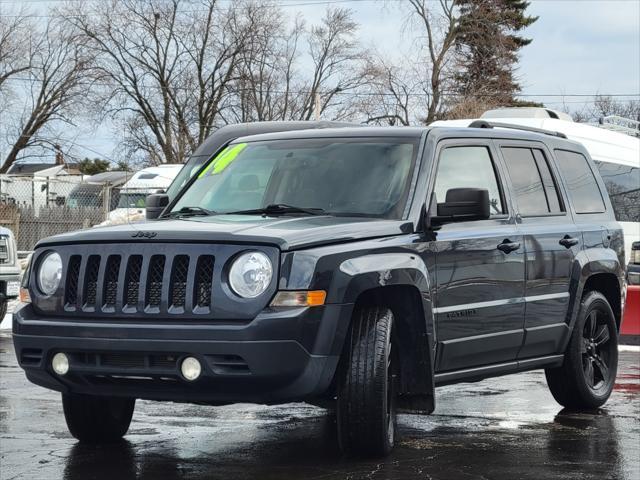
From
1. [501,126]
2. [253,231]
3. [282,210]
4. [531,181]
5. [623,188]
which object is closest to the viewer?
[253,231]

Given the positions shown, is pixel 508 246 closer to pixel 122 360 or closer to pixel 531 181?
pixel 531 181

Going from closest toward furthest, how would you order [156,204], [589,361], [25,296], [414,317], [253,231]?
[253,231] < [25,296] < [414,317] < [156,204] < [589,361]

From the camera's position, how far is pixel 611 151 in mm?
23625

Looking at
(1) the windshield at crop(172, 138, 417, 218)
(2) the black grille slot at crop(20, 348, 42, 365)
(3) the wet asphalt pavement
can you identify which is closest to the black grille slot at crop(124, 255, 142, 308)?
(2) the black grille slot at crop(20, 348, 42, 365)

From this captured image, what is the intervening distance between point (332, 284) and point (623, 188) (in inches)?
754

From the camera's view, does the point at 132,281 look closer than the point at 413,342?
Yes

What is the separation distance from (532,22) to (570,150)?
6015cm

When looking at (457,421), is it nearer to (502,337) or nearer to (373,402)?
(502,337)

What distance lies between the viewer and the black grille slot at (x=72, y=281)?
6.32 metres

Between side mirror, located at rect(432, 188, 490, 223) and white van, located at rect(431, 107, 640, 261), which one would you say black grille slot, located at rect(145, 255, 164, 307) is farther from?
white van, located at rect(431, 107, 640, 261)

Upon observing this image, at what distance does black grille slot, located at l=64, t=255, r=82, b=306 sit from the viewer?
6320 millimetres

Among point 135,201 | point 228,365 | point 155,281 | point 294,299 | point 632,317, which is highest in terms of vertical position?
point 135,201

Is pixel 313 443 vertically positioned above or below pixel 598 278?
below

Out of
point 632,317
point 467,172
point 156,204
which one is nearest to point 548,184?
point 467,172
